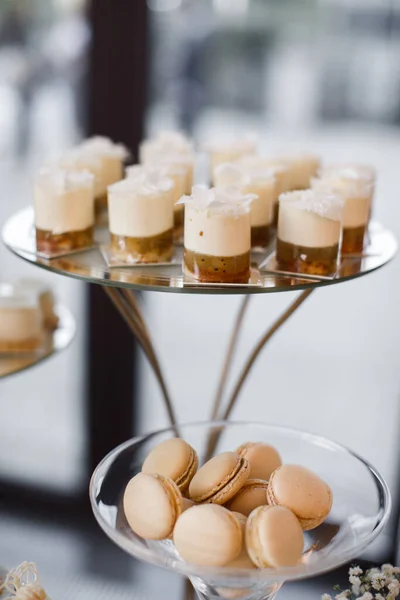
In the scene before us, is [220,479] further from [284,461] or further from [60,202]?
[60,202]

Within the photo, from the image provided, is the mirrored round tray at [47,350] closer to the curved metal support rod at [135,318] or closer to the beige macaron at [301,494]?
the curved metal support rod at [135,318]

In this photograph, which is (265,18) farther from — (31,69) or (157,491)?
(157,491)

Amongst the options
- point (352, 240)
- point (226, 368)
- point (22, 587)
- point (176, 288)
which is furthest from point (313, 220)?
point (22, 587)

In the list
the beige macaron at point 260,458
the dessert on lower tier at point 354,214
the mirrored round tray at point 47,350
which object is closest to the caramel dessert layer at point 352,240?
the dessert on lower tier at point 354,214

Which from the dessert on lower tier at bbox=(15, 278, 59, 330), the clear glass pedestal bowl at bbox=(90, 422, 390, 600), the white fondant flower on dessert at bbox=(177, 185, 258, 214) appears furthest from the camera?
the dessert on lower tier at bbox=(15, 278, 59, 330)

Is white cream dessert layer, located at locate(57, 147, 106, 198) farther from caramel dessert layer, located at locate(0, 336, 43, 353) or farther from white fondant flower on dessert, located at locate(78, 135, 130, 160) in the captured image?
caramel dessert layer, located at locate(0, 336, 43, 353)

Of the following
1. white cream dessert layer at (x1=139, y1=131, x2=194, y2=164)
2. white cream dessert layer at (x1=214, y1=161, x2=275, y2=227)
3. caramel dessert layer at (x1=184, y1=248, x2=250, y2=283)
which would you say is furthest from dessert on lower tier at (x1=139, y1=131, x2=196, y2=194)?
caramel dessert layer at (x1=184, y1=248, x2=250, y2=283)
